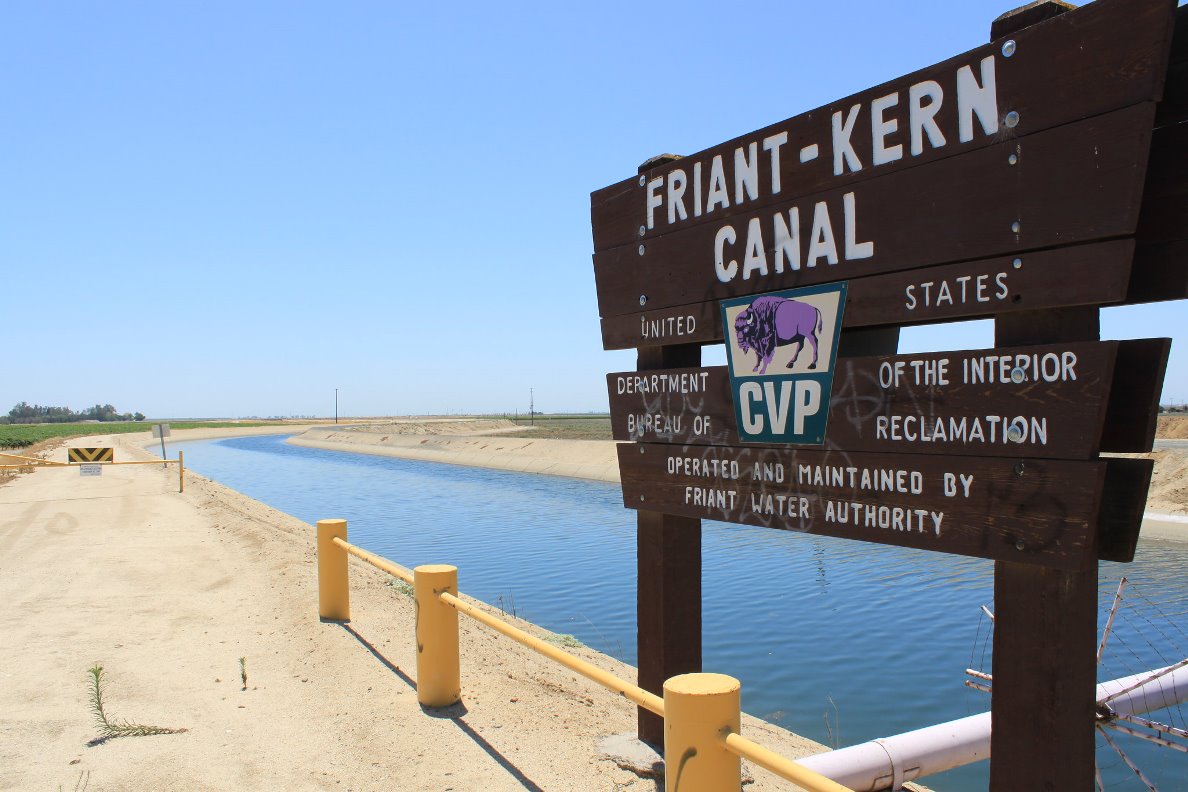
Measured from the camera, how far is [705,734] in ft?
11.7

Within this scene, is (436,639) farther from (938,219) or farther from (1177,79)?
(1177,79)

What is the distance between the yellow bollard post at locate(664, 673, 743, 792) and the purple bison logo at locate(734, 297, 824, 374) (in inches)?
63.2

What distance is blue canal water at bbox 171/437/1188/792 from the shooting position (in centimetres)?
927

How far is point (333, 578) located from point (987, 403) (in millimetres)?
7550

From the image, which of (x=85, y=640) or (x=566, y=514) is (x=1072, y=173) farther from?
(x=566, y=514)

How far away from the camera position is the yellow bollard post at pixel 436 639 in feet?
21.6

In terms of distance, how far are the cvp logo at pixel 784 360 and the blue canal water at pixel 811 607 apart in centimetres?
492

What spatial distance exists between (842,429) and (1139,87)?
176 cm

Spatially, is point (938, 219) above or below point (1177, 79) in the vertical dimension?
below

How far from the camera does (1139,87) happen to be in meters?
2.93

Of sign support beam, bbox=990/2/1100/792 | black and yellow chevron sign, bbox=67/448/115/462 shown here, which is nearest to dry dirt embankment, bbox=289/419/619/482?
black and yellow chevron sign, bbox=67/448/115/462

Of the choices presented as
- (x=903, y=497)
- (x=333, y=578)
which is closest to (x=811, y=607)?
(x=333, y=578)

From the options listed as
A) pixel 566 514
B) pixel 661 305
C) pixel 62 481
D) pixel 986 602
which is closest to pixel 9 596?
pixel 661 305

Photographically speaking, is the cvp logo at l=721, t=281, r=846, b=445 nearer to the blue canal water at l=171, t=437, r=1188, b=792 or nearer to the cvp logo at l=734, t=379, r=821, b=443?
the cvp logo at l=734, t=379, r=821, b=443
